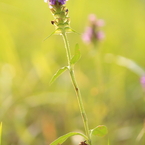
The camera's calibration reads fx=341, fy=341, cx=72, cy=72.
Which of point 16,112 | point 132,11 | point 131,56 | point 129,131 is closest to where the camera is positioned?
point 129,131

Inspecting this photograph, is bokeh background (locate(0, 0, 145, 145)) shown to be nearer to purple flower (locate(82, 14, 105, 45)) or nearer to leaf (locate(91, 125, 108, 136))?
purple flower (locate(82, 14, 105, 45))

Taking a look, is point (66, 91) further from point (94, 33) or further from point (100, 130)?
point (100, 130)

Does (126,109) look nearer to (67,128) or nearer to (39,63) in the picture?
(67,128)

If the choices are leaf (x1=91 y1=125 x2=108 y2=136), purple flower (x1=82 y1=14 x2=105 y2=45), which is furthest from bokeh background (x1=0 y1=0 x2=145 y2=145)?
leaf (x1=91 y1=125 x2=108 y2=136)

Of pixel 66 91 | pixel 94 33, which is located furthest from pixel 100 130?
pixel 66 91

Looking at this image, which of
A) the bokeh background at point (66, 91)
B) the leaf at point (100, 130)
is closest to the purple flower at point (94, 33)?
the bokeh background at point (66, 91)

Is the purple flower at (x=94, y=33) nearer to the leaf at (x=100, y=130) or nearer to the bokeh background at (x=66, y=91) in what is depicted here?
the bokeh background at (x=66, y=91)

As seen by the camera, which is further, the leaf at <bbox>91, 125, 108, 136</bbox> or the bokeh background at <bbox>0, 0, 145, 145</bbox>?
the bokeh background at <bbox>0, 0, 145, 145</bbox>

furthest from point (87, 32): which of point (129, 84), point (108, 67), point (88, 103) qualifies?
point (108, 67)
